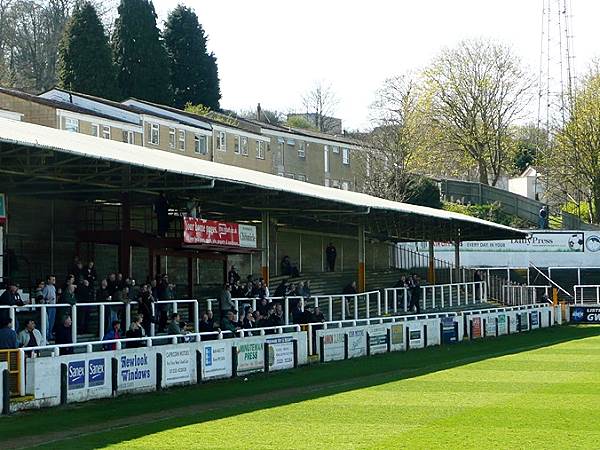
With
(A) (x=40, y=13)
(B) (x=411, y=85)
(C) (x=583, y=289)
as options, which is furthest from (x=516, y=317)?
(A) (x=40, y=13)

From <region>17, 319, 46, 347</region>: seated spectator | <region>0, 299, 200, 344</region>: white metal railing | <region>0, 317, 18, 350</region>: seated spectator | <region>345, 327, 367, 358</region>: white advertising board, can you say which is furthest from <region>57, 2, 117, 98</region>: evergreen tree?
<region>0, 317, 18, 350</region>: seated spectator

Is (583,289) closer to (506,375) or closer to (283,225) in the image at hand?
(283,225)

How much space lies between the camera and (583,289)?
63125mm

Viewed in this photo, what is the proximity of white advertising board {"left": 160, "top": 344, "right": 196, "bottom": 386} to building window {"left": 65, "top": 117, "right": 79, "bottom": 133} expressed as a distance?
34.1 m

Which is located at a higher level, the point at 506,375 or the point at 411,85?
the point at 411,85

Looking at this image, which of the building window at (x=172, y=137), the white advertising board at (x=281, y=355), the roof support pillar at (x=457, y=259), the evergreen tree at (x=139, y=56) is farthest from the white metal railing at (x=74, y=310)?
the evergreen tree at (x=139, y=56)

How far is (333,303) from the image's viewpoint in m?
42.8

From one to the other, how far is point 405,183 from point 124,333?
173 ft

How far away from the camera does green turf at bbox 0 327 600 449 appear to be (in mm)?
16594

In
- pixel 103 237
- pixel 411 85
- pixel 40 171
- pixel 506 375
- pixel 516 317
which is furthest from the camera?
pixel 411 85

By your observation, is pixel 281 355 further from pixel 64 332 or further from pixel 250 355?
pixel 64 332

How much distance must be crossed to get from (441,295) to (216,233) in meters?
18.2

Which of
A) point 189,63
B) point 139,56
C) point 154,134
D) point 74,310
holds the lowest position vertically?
point 74,310

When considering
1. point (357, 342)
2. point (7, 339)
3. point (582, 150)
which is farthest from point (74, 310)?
point (582, 150)
